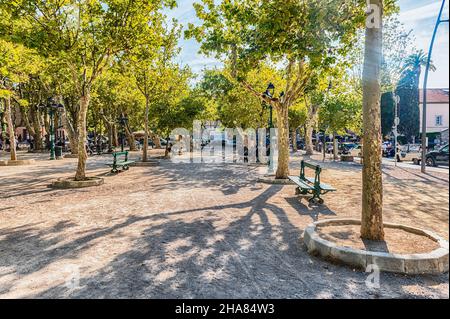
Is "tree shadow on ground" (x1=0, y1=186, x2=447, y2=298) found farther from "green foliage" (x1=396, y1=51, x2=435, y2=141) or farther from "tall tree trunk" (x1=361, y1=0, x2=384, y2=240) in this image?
"green foliage" (x1=396, y1=51, x2=435, y2=141)

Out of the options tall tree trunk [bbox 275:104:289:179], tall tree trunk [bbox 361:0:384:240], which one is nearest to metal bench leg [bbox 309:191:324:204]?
tall tree trunk [bbox 361:0:384:240]

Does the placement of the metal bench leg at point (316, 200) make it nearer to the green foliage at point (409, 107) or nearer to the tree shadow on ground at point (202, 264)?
the tree shadow on ground at point (202, 264)

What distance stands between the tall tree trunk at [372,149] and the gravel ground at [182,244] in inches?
34.2

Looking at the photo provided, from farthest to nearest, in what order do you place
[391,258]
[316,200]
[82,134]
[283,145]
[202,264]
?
[283,145], [82,134], [316,200], [202,264], [391,258]

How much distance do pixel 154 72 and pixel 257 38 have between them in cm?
1139

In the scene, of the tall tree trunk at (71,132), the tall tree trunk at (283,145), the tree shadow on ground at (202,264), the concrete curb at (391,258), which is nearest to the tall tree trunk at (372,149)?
the concrete curb at (391,258)

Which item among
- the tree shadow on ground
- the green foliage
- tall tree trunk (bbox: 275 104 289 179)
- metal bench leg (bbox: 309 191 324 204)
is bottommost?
the tree shadow on ground

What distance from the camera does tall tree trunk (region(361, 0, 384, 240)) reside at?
5.17 meters

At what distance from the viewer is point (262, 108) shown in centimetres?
2392

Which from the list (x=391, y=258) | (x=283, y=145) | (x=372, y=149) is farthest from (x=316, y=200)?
(x=391, y=258)

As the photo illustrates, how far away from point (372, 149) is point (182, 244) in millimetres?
3349

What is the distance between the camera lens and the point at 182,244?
5.57m

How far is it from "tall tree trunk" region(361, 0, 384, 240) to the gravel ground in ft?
2.85

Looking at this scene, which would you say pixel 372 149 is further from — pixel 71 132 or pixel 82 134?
pixel 71 132
